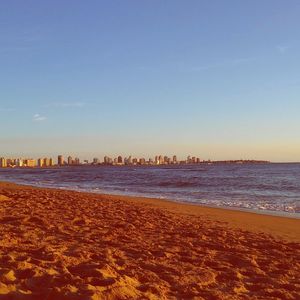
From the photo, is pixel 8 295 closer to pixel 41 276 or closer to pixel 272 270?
pixel 41 276

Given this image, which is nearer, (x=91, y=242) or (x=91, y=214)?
(x=91, y=242)

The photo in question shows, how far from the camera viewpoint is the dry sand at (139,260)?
4.12m

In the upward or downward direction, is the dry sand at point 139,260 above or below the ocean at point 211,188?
above

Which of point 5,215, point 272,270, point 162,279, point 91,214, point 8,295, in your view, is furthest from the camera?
point 91,214

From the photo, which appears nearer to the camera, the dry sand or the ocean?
the dry sand

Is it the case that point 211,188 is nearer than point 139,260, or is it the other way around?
point 139,260

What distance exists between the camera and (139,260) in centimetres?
542

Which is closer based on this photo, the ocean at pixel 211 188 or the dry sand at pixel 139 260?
the dry sand at pixel 139 260

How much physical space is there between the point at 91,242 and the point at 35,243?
0.87 m

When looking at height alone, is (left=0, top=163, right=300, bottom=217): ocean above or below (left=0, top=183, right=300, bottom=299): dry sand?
below

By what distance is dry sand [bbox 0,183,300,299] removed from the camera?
412 centimetres

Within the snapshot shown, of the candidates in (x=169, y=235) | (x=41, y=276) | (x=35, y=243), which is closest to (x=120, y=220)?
(x=169, y=235)

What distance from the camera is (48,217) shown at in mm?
9016

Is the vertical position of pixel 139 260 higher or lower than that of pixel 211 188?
higher
